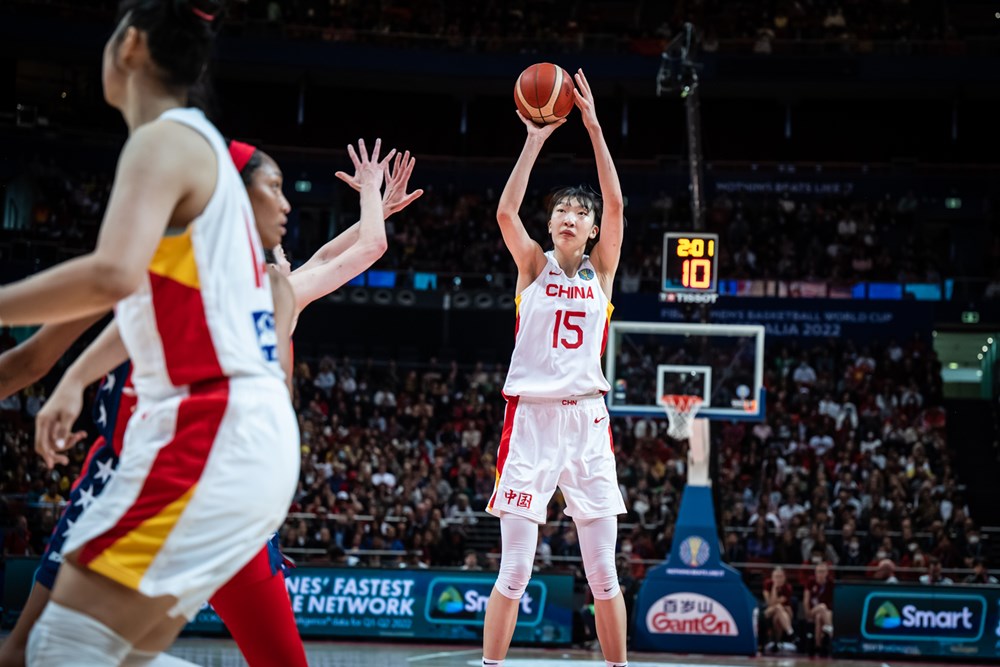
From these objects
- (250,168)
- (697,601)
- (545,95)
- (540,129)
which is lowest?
(697,601)

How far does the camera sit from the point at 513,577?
19.9 ft

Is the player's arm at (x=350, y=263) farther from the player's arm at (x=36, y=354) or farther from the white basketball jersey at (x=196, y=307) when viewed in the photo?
the white basketball jersey at (x=196, y=307)

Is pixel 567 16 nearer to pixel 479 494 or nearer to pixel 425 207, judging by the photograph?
pixel 425 207

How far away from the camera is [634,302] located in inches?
1069

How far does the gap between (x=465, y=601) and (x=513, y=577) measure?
893 cm

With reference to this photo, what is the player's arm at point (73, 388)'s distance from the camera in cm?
327

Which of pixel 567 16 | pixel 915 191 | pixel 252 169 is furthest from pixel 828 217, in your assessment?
pixel 252 169

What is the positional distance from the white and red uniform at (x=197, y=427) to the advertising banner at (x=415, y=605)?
11993 millimetres

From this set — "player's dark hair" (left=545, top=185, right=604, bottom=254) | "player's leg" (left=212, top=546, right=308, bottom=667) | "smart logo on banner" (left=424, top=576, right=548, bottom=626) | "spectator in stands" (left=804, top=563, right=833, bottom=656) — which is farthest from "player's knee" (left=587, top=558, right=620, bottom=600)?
"spectator in stands" (left=804, top=563, right=833, bottom=656)

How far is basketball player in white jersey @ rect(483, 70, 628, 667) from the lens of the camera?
6.11 metres

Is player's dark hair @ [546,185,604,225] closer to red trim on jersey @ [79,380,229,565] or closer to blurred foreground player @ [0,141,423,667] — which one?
blurred foreground player @ [0,141,423,667]

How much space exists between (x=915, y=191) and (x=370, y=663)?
74.4 feet

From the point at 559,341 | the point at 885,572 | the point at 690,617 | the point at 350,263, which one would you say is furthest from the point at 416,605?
the point at 350,263

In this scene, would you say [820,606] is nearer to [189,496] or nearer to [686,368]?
[686,368]
